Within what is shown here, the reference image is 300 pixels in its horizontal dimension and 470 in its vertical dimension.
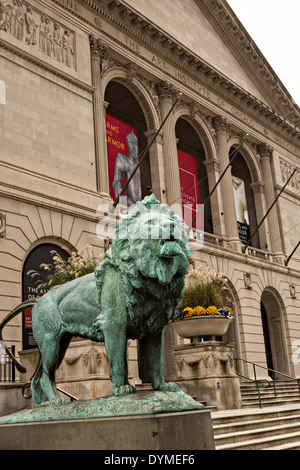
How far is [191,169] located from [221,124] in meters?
4.16

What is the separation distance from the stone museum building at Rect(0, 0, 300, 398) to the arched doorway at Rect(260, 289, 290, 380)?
3.2 inches

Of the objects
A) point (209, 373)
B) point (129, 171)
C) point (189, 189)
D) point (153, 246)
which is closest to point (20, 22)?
point (129, 171)

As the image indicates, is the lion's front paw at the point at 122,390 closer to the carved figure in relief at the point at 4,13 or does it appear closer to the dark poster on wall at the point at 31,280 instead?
the dark poster on wall at the point at 31,280

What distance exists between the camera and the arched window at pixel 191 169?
98.1ft

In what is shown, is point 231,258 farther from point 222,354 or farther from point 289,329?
point 222,354

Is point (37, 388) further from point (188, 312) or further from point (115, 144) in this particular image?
point (115, 144)

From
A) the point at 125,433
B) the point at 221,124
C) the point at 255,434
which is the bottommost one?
the point at 255,434

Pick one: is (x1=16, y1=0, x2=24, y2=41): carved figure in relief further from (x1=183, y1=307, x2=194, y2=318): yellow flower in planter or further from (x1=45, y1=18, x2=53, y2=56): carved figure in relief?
(x1=183, y1=307, x2=194, y2=318): yellow flower in planter

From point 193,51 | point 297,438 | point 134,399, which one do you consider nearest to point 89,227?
point 297,438

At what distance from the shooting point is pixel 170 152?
93.4 feet

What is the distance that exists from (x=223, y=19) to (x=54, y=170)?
2052 cm

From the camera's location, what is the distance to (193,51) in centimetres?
3161

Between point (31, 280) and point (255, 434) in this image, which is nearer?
point (255, 434)

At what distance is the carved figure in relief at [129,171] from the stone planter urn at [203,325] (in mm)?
12012
